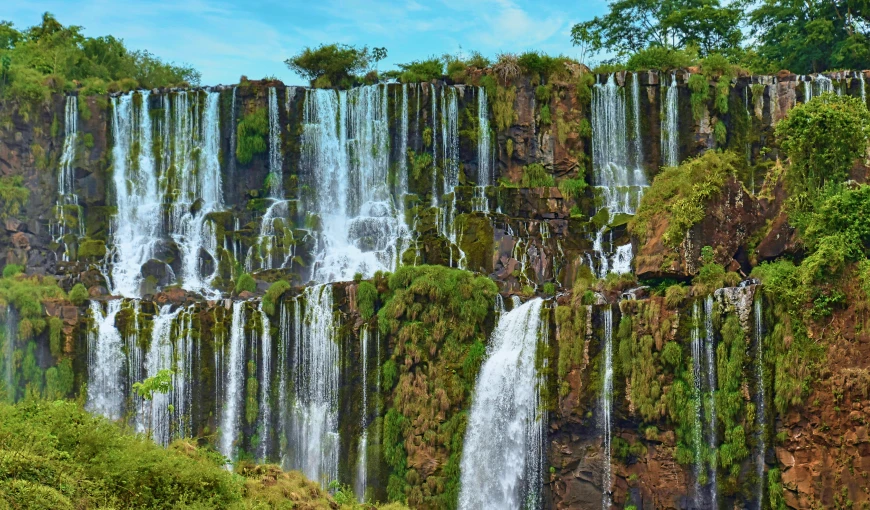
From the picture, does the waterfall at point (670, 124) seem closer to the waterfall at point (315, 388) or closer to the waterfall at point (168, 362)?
the waterfall at point (315, 388)

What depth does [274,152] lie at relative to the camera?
41.0 metres

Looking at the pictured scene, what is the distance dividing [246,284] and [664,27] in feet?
79.1

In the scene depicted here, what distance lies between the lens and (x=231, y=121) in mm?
41094

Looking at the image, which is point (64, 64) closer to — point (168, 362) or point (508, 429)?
point (168, 362)

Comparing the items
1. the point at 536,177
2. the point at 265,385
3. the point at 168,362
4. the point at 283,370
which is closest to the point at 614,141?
the point at 536,177

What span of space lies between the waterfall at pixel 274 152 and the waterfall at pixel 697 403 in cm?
1756

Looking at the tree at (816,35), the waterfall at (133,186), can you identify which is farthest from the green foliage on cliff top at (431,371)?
the tree at (816,35)

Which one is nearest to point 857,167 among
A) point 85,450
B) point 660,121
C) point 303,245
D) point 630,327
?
point 630,327

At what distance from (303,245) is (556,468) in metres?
13.3

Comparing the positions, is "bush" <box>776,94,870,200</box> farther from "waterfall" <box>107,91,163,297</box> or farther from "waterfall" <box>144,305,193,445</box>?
"waterfall" <box>107,91,163,297</box>

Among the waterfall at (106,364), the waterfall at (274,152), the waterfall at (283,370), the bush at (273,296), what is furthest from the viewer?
the waterfall at (274,152)

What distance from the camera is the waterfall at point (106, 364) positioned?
113ft

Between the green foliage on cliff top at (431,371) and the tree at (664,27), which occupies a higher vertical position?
the tree at (664,27)

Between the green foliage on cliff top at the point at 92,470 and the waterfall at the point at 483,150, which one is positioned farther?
the waterfall at the point at 483,150
